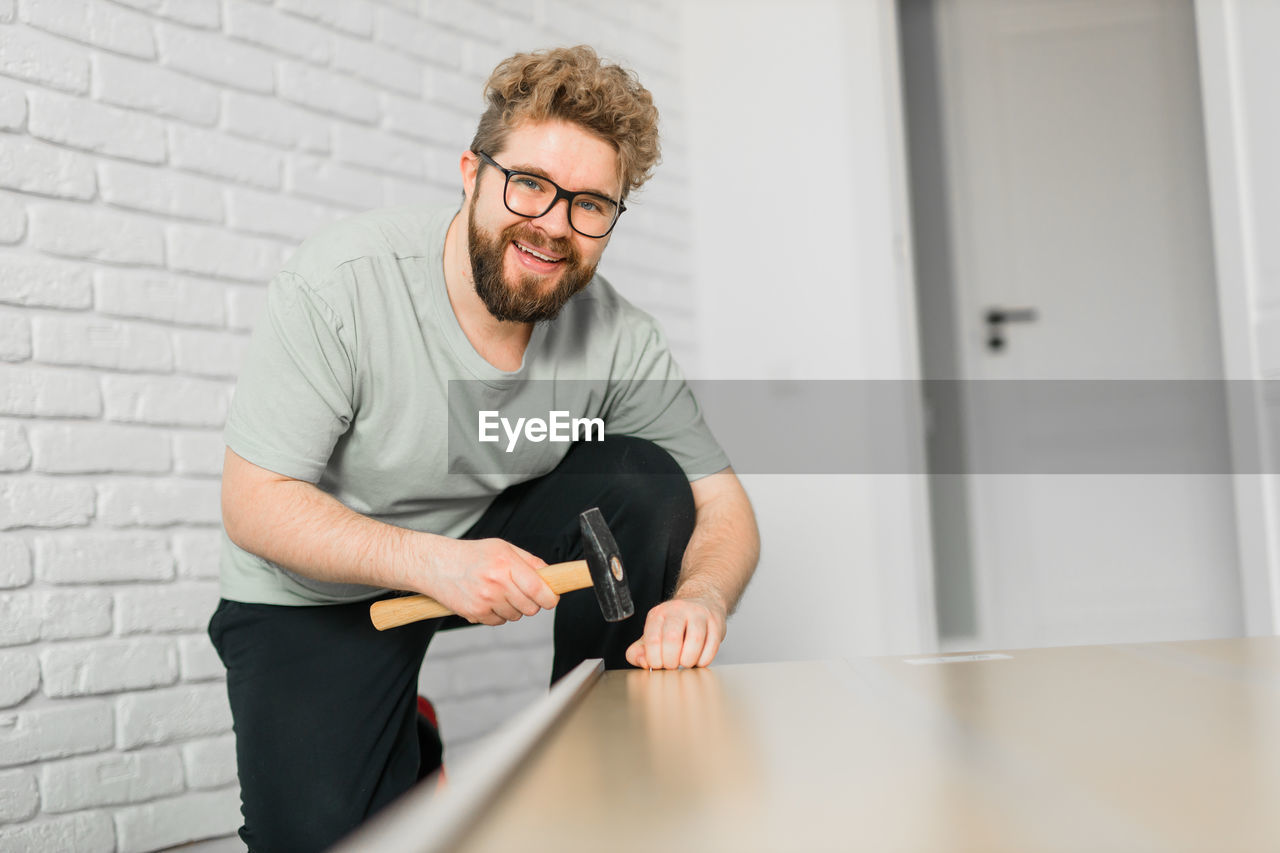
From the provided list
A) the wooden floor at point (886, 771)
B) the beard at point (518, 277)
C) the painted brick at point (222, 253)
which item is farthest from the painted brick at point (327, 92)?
the wooden floor at point (886, 771)

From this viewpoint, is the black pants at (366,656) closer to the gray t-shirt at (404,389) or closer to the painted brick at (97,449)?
the gray t-shirt at (404,389)

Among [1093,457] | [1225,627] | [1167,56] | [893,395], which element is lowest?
[1225,627]

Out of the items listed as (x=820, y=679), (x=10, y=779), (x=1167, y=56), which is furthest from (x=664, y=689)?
(x=1167, y=56)

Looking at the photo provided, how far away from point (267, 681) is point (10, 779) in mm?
448

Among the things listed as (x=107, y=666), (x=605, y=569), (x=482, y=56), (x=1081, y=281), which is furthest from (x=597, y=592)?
(x=1081, y=281)

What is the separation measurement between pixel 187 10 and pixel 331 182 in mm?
413

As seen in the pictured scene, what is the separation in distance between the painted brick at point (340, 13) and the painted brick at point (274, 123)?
8.3 inches

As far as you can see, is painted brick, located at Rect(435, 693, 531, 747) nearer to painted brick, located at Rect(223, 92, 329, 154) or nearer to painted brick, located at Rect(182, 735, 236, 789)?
painted brick, located at Rect(182, 735, 236, 789)

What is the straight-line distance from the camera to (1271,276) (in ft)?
7.57

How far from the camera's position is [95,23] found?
5.98ft

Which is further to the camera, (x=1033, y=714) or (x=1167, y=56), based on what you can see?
(x=1167, y=56)

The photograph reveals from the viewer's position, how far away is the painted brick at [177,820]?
1.74m

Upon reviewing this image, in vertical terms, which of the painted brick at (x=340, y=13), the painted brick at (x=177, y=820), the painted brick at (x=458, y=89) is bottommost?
the painted brick at (x=177, y=820)

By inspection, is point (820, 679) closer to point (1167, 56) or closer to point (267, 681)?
point (267, 681)
